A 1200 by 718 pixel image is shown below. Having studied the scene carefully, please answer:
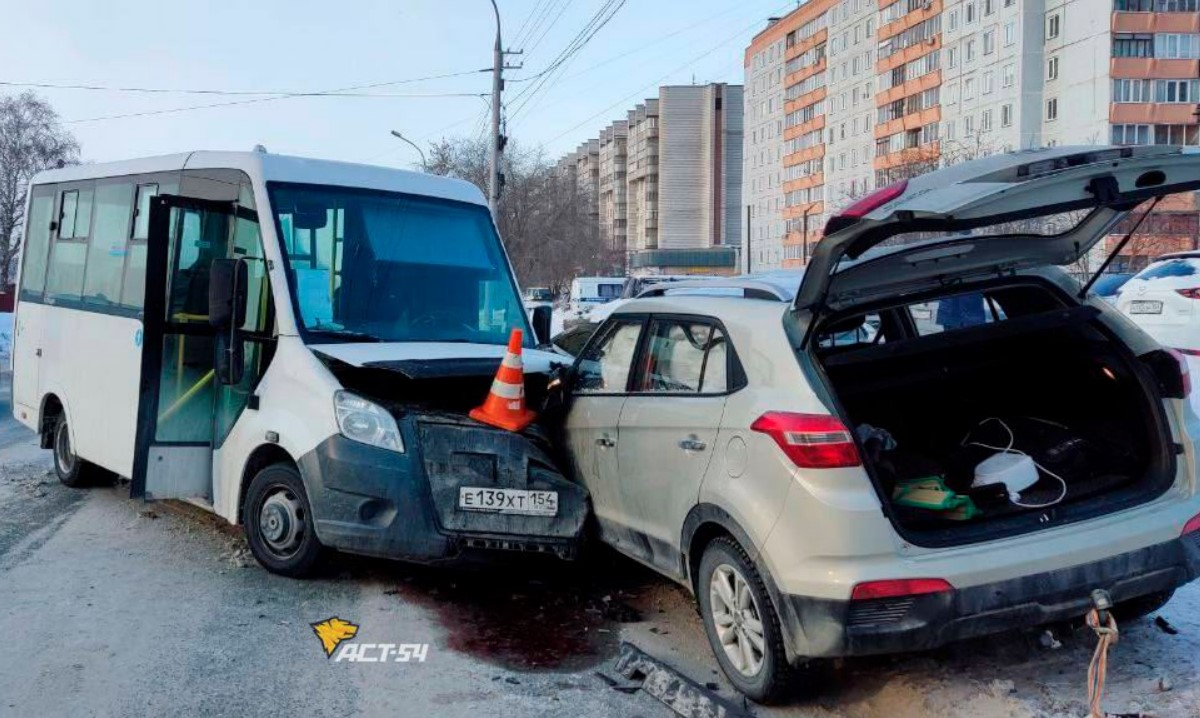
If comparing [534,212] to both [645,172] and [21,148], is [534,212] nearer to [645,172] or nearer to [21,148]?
[21,148]

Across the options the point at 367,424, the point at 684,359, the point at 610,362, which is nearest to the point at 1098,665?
the point at 684,359

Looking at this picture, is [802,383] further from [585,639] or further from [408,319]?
[408,319]

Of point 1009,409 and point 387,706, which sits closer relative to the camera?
point 387,706

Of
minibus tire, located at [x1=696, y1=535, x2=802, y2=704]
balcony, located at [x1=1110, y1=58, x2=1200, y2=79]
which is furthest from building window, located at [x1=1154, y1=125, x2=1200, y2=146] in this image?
minibus tire, located at [x1=696, y1=535, x2=802, y2=704]

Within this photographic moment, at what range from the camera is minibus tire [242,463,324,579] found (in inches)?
250

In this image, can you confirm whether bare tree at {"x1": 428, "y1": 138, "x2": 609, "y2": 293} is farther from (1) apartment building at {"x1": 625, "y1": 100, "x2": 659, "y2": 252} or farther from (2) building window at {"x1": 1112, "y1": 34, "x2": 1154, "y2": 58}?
(1) apartment building at {"x1": 625, "y1": 100, "x2": 659, "y2": 252}

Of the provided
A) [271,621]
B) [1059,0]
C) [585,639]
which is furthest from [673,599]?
[1059,0]

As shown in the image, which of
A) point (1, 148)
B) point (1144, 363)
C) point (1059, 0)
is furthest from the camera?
point (1, 148)

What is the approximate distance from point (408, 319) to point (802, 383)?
3414 mm

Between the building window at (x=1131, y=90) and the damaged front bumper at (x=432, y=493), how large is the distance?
63155 millimetres

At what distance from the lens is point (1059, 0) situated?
63.4m

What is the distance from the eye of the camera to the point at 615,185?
150 m

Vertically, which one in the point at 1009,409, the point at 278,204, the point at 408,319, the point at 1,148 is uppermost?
the point at 1,148

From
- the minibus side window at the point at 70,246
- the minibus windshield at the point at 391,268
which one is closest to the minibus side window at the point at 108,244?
the minibus side window at the point at 70,246
